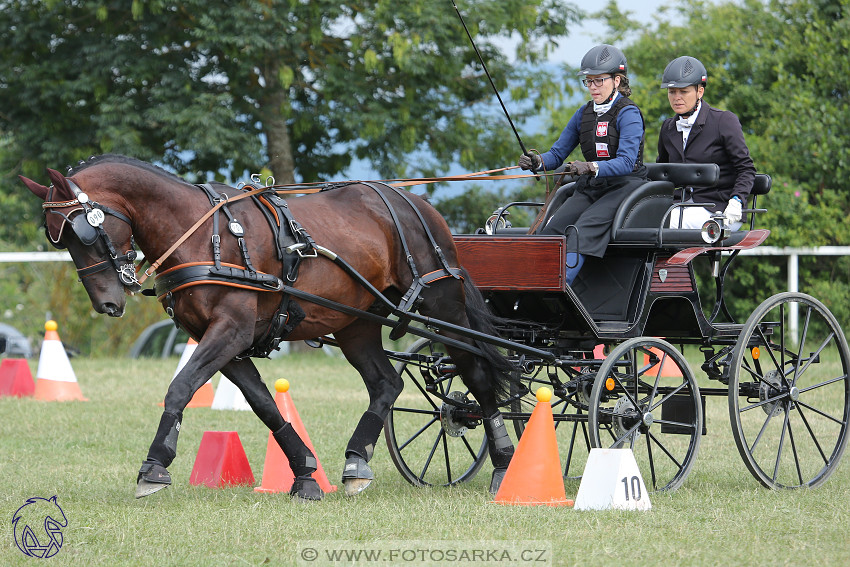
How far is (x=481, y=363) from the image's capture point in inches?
253

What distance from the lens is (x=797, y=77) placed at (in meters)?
15.9

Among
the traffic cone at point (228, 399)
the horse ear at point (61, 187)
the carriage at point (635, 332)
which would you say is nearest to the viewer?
the horse ear at point (61, 187)

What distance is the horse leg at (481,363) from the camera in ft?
20.5

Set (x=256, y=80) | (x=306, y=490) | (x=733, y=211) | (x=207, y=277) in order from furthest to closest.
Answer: (x=256, y=80) < (x=733, y=211) < (x=306, y=490) < (x=207, y=277)

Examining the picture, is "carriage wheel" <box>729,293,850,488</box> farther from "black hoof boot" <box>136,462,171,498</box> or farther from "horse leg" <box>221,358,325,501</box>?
"black hoof boot" <box>136,462,171,498</box>

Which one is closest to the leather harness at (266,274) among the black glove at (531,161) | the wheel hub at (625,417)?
the black glove at (531,161)

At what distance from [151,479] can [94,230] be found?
1185 mm

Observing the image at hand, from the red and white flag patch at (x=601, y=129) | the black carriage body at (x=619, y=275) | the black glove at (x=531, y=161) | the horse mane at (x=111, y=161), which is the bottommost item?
the black carriage body at (x=619, y=275)

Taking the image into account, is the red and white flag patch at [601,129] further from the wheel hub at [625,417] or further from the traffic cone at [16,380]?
the traffic cone at [16,380]

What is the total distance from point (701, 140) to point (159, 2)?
828 cm

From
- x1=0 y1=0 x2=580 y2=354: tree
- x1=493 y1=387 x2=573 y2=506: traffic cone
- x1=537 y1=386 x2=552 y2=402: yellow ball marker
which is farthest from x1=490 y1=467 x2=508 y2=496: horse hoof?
x1=0 y1=0 x2=580 y2=354: tree

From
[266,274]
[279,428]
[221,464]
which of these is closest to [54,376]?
[221,464]

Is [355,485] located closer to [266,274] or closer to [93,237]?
[266,274]

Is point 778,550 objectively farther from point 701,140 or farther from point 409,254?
point 701,140
